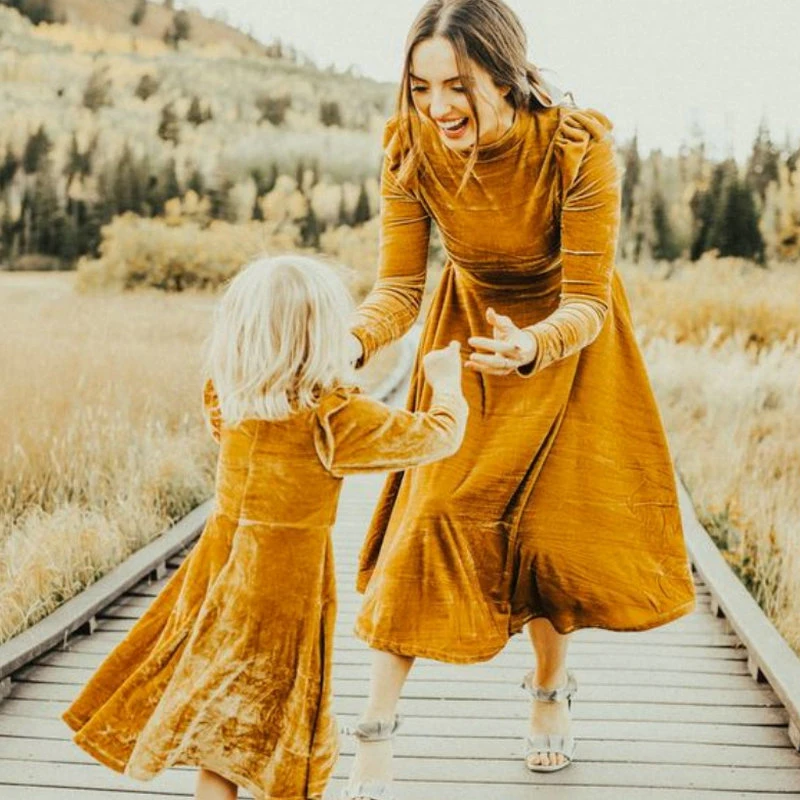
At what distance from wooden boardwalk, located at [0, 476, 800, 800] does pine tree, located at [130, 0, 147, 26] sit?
3102 inches

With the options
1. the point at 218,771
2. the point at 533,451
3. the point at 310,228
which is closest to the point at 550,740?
the point at 533,451

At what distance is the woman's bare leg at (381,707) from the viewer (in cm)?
243

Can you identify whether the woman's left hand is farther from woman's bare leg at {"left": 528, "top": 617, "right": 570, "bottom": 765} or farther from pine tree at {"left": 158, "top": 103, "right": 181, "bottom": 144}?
pine tree at {"left": 158, "top": 103, "right": 181, "bottom": 144}

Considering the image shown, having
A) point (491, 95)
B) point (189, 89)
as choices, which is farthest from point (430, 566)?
point (189, 89)

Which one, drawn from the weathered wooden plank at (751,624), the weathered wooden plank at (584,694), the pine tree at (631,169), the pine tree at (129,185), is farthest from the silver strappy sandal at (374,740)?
the pine tree at (129,185)

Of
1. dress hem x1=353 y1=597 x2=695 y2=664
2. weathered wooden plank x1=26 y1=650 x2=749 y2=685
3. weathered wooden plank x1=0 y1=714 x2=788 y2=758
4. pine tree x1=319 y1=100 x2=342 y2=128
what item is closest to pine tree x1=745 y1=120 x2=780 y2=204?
weathered wooden plank x1=26 y1=650 x2=749 y2=685

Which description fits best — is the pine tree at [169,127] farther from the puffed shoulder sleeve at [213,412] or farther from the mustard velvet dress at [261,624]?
the mustard velvet dress at [261,624]

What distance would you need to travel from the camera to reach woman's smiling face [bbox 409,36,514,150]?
2.22 metres

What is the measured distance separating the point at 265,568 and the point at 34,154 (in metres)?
35.6

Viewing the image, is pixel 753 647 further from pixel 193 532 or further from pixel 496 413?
pixel 193 532

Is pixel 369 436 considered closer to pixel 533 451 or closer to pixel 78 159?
pixel 533 451

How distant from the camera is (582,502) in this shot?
2.46m

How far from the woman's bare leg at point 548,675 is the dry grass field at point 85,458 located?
175 centimetres

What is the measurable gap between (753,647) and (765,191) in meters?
25.7
